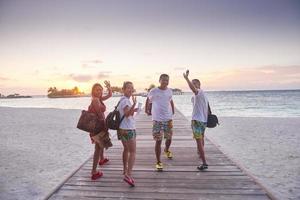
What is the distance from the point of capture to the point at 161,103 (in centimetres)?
582

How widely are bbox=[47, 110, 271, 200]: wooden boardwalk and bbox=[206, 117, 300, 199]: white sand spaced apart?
463mm

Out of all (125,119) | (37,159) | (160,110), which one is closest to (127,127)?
(125,119)

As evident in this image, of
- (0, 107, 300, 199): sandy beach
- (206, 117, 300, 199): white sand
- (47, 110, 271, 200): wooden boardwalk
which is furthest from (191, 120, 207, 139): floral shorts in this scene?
(0, 107, 300, 199): sandy beach

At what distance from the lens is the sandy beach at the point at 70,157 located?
621 cm

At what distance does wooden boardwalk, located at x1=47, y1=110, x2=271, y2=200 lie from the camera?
4.52m

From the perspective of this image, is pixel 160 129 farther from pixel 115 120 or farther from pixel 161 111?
pixel 115 120

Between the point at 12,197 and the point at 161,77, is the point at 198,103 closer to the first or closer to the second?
the point at 161,77

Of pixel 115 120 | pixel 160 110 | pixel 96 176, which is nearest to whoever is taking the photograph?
pixel 115 120

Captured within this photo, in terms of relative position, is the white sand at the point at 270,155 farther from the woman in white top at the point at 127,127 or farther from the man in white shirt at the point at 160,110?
the woman in white top at the point at 127,127

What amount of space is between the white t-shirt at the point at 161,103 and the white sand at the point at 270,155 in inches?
81.3

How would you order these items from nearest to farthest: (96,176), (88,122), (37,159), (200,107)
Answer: (88,122)
(96,176)
(200,107)
(37,159)

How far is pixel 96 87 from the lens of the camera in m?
5.13

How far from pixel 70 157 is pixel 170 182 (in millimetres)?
5203

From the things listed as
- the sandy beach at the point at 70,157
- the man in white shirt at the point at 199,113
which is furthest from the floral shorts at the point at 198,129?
the sandy beach at the point at 70,157
